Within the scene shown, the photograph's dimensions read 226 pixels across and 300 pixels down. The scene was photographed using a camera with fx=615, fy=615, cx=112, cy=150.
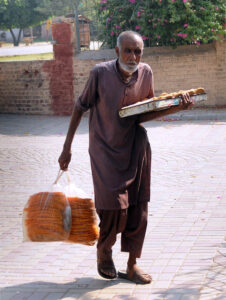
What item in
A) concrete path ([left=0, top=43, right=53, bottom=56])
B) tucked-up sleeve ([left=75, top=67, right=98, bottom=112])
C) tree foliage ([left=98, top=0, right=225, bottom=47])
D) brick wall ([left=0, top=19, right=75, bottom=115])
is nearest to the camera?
tucked-up sleeve ([left=75, top=67, right=98, bottom=112])

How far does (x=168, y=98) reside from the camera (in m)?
4.38

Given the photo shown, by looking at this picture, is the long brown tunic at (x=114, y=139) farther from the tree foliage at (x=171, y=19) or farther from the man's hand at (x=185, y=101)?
the tree foliage at (x=171, y=19)

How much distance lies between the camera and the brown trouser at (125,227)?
463 cm

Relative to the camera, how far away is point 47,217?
4.65 m

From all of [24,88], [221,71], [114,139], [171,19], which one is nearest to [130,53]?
[114,139]

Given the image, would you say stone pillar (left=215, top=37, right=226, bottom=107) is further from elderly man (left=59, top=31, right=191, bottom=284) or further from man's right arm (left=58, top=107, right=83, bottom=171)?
man's right arm (left=58, top=107, right=83, bottom=171)

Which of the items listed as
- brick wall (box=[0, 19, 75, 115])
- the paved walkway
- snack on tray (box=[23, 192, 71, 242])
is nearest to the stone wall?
brick wall (box=[0, 19, 75, 115])

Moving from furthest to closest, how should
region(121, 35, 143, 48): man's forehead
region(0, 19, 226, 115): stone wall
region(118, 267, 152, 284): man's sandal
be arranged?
region(0, 19, 226, 115): stone wall
region(118, 267, 152, 284): man's sandal
region(121, 35, 143, 48): man's forehead

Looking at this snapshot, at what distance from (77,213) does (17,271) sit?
2.96 feet

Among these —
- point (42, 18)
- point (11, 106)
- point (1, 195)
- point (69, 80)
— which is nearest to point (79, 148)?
point (1, 195)

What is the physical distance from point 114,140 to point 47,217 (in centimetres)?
77

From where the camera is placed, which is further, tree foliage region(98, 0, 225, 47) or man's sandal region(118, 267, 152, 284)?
tree foliage region(98, 0, 225, 47)

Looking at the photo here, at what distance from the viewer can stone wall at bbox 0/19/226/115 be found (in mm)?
16391

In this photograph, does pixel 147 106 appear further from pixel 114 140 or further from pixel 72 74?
pixel 72 74
